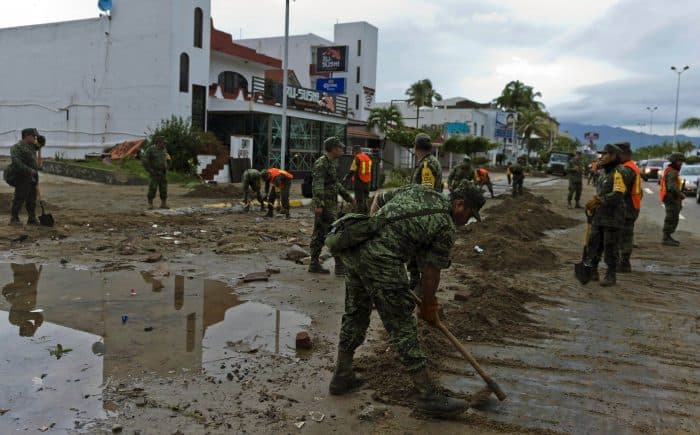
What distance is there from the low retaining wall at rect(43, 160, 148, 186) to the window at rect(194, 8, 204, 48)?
8.48 metres

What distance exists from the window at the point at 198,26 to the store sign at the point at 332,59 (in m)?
12.7

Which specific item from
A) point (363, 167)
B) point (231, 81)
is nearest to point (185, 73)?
point (231, 81)

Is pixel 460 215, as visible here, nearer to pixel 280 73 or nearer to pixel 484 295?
pixel 484 295

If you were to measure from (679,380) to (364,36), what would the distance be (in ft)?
149

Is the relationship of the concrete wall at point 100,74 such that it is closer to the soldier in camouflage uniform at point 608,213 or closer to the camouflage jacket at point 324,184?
the camouflage jacket at point 324,184

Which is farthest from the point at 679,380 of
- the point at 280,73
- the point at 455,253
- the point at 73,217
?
the point at 280,73

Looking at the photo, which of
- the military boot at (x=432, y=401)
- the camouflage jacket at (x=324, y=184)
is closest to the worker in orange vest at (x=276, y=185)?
the camouflage jacket at (x=324, y=184)

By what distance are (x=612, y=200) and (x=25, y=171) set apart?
9457 mm

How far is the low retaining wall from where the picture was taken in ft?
68.8

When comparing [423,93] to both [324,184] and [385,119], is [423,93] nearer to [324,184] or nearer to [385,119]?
[385,119]

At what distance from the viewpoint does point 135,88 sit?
2611 centimetres

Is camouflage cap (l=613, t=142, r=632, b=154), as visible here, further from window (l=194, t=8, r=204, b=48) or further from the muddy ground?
window (l=194, t=8, r=204, b=48)

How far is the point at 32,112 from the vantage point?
95.9ft

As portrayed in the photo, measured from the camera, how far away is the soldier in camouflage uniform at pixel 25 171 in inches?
393
